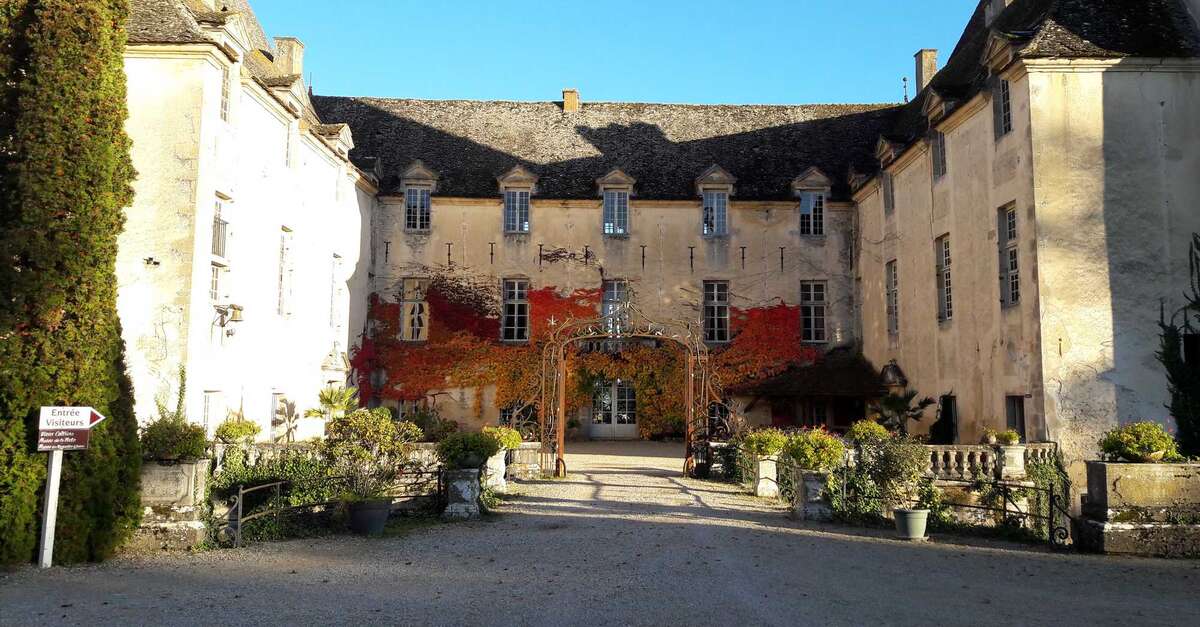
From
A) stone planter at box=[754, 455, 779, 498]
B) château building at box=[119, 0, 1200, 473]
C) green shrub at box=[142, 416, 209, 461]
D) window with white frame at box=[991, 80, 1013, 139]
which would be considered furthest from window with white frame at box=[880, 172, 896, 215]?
green shrub at box=[142, 416, 209, 461]

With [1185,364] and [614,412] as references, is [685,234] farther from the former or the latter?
[1185,364]

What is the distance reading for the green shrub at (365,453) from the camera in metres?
12.3

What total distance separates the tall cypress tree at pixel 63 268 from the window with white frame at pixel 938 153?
17.2m

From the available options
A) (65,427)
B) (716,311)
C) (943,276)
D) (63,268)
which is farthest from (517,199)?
(65,427)

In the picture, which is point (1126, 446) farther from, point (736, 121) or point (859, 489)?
point (736, 121)

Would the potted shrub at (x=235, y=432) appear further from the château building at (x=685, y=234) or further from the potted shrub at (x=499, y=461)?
the potted shrub at (x=499, y=461)

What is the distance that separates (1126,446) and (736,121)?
20.5m

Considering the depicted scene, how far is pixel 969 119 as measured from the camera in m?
19.1

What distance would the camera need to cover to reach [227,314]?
16.2 meters

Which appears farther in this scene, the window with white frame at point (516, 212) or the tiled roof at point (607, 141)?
the tiled roof at point (607, 141)

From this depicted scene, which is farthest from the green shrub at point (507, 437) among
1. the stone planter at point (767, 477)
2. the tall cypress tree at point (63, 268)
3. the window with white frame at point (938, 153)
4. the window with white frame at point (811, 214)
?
the window with white frame at point (811, 214)

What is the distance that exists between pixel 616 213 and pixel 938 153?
393 inches

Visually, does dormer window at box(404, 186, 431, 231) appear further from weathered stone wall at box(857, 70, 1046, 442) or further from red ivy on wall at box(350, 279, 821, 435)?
weathered stone wall at box(857, 70, 1046, 442)

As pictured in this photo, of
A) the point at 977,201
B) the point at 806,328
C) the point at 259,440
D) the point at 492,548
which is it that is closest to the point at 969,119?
the point at 977,201
